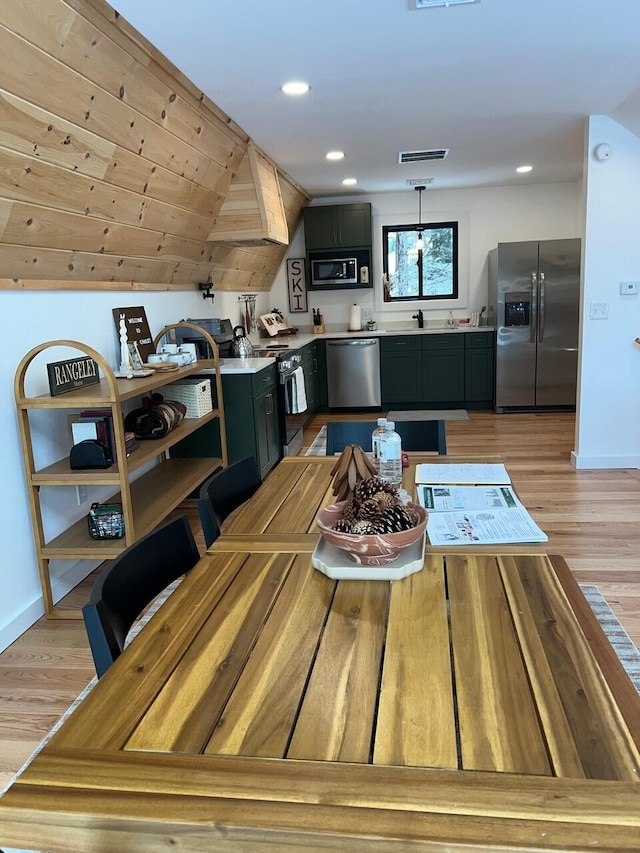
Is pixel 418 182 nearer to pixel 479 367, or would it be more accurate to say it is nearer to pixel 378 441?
pixel 479 367

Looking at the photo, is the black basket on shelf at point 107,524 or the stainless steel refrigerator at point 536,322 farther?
the stainless steel refrigerator at point 536,322

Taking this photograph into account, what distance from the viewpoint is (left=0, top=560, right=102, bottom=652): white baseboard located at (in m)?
2.53

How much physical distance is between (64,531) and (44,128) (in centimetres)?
171

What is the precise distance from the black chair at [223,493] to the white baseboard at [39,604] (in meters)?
1.21

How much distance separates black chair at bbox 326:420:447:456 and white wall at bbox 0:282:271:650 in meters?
1.31

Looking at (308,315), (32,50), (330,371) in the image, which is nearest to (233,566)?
(32,50)

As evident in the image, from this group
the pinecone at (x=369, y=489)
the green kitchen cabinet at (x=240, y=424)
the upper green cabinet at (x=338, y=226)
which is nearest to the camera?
the pinecone at (x=369, y=489)

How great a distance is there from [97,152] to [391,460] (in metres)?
1.91

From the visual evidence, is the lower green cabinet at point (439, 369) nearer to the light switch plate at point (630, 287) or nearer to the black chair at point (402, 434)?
the light switch plate at point (630, 287)

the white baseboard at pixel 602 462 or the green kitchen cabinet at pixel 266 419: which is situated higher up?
the green kitchen cabinet at pixel 266 419

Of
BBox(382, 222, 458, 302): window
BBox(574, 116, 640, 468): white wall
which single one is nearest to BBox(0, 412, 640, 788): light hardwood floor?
BBox(574, 116, 640, 468): white wall

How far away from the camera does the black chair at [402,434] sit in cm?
251

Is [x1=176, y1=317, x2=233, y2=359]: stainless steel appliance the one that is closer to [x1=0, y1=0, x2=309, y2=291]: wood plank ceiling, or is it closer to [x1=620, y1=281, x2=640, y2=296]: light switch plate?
[x1=0, y1=0, x2=309, y2=291]: wood plank ceiling

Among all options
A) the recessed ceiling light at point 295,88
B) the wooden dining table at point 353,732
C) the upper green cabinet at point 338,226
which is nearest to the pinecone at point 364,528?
the wooden dining table at point 353,732
